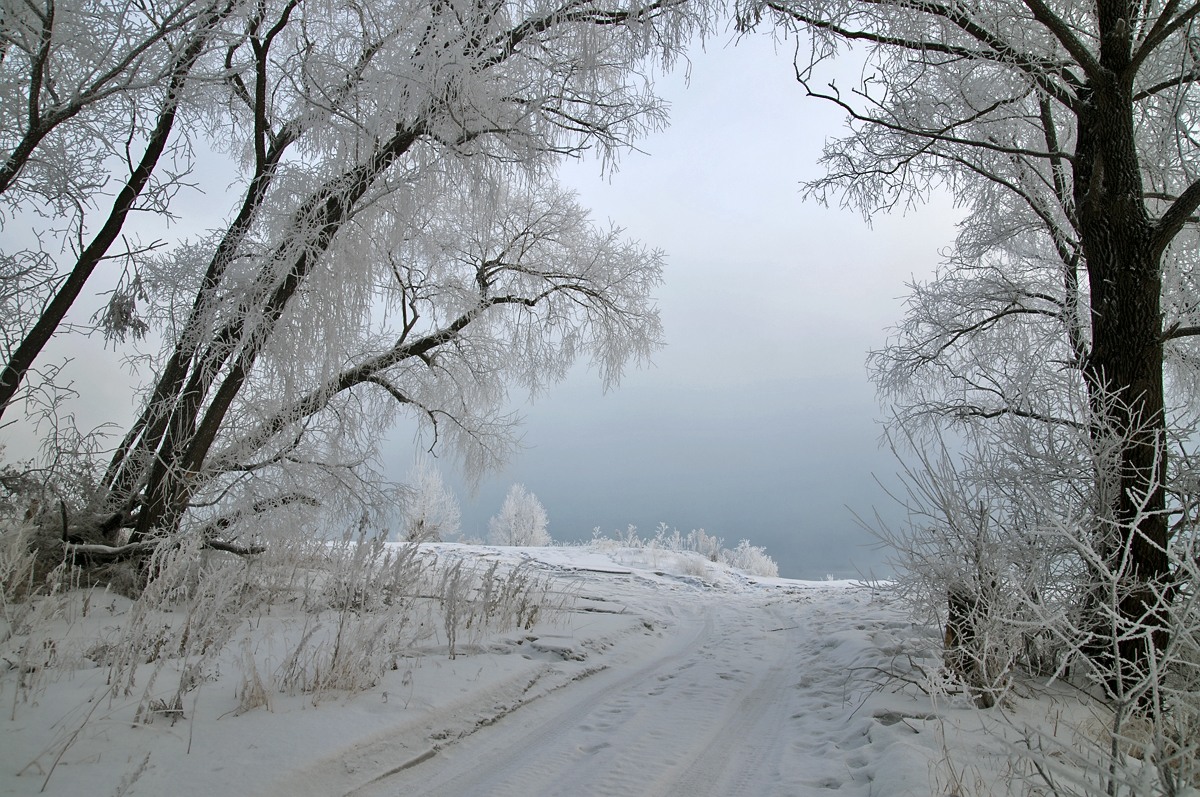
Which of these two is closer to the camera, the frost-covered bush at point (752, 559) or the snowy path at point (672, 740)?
the snowy path at point (672, 740)

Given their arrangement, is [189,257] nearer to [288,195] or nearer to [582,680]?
[288,195]

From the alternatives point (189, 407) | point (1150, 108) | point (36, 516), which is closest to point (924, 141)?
point (1150, 108)

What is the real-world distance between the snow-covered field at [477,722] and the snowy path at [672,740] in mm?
15

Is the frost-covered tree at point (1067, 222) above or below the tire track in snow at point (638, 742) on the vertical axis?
above

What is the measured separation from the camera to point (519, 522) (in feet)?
155

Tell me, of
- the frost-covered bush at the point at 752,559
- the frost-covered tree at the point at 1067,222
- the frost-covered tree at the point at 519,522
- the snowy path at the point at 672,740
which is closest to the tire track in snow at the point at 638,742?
the snowy path at the point at 672,740

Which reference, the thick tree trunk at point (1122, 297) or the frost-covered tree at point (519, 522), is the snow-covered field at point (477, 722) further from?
the frost-covered tree at point (519, 522)

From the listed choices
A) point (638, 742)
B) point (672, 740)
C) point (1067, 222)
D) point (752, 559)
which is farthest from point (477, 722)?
point (752, 559)

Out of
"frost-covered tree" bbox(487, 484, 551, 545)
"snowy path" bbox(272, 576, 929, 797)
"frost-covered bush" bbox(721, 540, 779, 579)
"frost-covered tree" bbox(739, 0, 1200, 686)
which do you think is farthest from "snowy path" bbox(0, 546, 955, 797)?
"frost-covered tree" bbox(487, 484, 551, 545)

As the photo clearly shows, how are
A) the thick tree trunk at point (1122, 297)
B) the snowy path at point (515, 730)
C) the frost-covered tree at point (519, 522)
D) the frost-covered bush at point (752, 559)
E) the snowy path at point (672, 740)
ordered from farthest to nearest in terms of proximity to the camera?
the frost-covered tree at point (519, 522), the frost-covered bush at point (752, 559), the thick tree trunk at point (1122, 297), the snowy path at point (672, 740), the snowy path at point (515, 730)

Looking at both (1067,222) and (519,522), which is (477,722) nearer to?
(1067,222)

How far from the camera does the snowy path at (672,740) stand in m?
2.96

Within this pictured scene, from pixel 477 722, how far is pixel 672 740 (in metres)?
1.18

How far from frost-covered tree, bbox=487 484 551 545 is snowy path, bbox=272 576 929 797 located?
132ft
